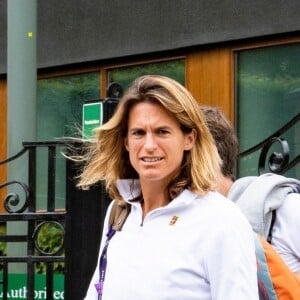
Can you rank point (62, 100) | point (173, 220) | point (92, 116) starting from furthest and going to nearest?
1. point (62, 100)
2. point (92, 116)
3. point (173, 220)

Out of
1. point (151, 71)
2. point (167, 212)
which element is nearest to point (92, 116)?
point (167, 212)

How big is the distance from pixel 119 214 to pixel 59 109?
854 cm

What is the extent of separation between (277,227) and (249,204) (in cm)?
13

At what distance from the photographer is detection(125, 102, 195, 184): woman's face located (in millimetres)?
2512

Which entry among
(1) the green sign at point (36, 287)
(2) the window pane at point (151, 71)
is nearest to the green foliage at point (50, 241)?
(1) the green sign at point (36, 287)

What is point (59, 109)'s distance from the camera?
36.7 feet

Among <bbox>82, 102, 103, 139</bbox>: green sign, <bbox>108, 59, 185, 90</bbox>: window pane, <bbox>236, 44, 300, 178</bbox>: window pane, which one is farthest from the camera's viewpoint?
<bbox>108, 59, 185, 90</bbox>: window pane

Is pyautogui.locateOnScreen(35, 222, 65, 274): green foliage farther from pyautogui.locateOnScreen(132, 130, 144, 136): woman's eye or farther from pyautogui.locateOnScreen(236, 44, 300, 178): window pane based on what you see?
pyautogui.locateOnScreen(132, 130, 144, 136): woman's eye

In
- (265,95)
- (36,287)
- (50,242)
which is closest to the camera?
(36,287)

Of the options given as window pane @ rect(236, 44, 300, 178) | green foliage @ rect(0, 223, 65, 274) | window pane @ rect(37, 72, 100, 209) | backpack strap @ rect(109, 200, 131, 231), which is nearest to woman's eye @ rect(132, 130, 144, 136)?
backpack strap @ rect(109, 200, 131, 231)

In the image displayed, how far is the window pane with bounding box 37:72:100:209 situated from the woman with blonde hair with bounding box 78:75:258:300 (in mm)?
7874

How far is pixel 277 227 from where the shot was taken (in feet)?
9.96

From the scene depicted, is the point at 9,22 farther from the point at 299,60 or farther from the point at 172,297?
the point at 172,297

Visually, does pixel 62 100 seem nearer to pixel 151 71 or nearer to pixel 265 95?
pixel 151 71
